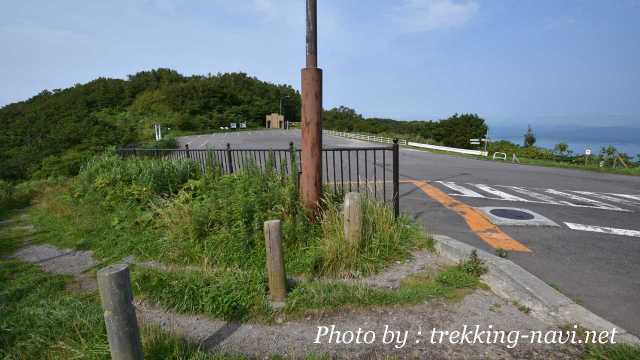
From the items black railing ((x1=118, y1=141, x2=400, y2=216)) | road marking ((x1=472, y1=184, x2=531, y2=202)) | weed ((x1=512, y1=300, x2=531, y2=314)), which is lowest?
weed ((x1=512, y1=300, x2=531, y2=314))

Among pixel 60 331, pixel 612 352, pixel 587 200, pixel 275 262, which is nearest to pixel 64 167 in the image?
pixel 60 331

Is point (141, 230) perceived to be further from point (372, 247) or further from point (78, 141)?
point (78, 141)

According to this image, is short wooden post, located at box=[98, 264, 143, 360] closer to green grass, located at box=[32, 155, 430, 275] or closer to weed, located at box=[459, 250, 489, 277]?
green grass, located at box=[32, 155, 430, 275]

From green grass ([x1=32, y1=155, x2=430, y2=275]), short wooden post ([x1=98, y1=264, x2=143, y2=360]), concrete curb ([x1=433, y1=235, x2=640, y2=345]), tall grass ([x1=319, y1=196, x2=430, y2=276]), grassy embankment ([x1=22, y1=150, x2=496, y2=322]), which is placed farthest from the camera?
green grass ([x1=32, y1=155, x2=430, y2=275])

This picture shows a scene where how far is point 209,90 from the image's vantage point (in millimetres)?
78188

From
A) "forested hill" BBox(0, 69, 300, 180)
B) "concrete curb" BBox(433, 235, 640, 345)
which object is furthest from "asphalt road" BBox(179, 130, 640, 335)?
"forested hill" BBox(0, 69, 300, 180)

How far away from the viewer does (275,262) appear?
2.96 meters

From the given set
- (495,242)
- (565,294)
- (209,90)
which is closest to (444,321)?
(565,294)

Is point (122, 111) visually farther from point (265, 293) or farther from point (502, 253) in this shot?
point (502, 253)

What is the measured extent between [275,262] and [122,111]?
295 ft

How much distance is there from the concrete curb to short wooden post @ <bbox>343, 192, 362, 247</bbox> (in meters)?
1.31

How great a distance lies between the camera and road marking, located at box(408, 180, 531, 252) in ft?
14.3

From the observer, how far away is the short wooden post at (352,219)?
3688 mm

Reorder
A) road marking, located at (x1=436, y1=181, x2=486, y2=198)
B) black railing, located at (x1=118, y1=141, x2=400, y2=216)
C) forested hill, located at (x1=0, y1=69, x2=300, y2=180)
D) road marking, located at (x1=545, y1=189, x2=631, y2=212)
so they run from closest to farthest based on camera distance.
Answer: black railing, located at (x1=118, y1=141, x2=400, y2=216) → road marking, located at (x1=545, y1=189, x2=631, y2=212) → road marking, located at (x1=436, y1=181, x2=486, y2=198) → forested hill, located at (x1=0, y1=69, x2=300, y2=180)
